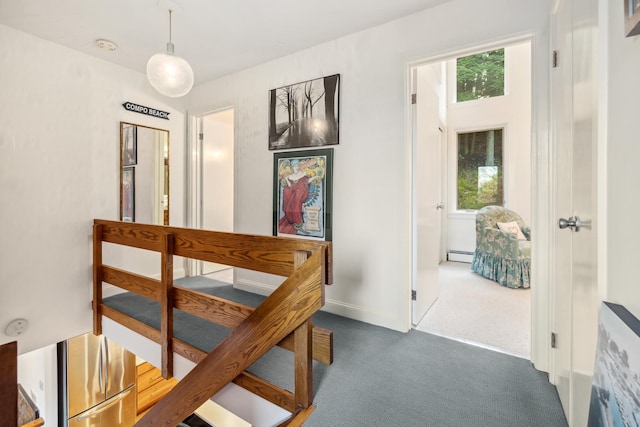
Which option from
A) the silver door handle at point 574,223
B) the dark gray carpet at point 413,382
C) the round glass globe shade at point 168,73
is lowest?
the dark gray carpet at point 413,382

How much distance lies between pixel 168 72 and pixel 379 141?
64.2 inches

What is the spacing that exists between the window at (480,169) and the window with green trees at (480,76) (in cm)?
67

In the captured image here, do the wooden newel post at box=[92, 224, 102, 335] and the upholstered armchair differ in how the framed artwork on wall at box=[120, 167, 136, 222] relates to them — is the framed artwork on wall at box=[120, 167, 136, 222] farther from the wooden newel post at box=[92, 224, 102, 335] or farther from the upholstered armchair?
the upholstered armchair

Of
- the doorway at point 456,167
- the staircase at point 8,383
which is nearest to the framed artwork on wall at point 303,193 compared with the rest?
the doorway at point 456,167

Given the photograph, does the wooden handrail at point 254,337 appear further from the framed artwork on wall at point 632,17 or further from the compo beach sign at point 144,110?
the compo beach sign at point 144,110

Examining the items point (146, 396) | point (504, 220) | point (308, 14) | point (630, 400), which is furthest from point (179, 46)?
point (504, 220)

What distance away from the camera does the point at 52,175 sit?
8.69 feet

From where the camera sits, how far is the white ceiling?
215cm

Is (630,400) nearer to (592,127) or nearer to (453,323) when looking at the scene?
(592,127)

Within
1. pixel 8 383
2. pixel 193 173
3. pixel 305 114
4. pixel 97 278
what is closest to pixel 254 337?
pixel 8 383

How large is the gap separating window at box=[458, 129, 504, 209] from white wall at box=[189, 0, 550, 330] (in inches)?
132

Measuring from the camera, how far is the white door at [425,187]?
7.98 ft

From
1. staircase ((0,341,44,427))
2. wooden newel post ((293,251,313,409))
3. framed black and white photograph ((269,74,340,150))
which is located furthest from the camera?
framed black and white photograph ((269,74,340,150))

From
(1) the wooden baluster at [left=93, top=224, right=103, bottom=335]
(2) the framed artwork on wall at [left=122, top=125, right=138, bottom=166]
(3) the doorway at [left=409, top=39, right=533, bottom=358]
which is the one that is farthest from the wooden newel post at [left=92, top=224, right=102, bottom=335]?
(3) the doorway at [left=409, top=39, right=533, bottom=358]
